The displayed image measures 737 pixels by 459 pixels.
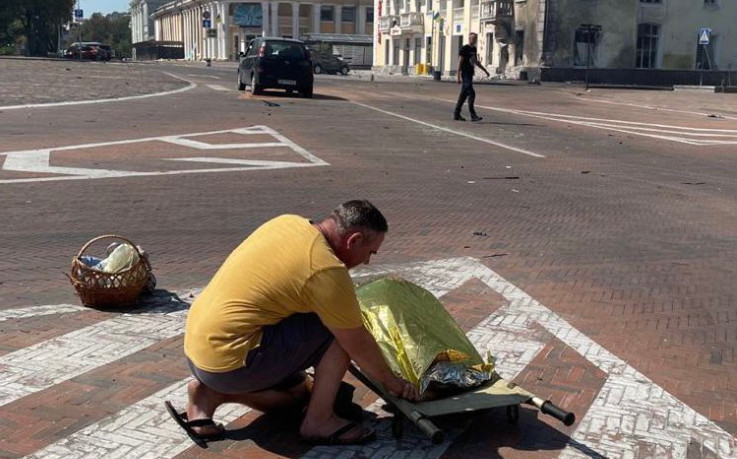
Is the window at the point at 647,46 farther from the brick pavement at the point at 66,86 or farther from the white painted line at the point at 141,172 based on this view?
the white painted line at the point at 141,172

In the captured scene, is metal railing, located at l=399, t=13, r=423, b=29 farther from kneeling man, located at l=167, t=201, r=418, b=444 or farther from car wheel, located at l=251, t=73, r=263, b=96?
kneeling man, located at l=167, t=201, r=418, b=444

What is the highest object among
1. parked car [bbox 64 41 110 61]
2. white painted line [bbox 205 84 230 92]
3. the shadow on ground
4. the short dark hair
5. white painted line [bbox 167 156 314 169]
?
parked car [bbox 64 41 110 61]

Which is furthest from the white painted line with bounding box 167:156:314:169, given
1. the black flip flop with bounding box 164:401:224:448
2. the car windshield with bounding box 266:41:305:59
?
the car windshield with bounding box 266:41:305:59

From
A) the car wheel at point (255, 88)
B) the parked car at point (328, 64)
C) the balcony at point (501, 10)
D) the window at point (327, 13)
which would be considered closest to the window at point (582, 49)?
the balcony at point (501, 10)

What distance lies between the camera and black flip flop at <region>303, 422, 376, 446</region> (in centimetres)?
Answer: 405

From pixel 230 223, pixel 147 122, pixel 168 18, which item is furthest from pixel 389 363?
pixel 168 18

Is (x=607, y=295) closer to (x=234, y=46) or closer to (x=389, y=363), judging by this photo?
(x=389, y=363)

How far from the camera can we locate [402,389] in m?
4.10

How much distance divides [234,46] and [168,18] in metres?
50.8

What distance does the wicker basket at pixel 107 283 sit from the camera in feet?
19.5

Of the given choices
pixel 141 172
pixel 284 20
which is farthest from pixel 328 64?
pixel 141 172

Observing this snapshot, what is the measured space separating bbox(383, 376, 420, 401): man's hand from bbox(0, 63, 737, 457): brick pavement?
317 mm

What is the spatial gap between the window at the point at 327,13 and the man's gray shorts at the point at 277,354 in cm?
10778

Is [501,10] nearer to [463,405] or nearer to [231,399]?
[463,405]
